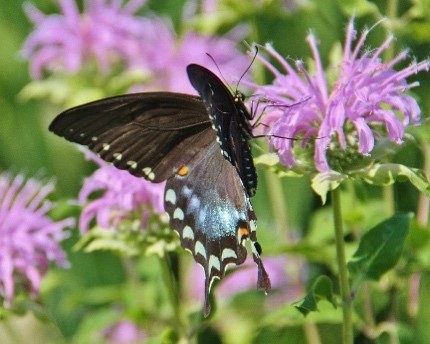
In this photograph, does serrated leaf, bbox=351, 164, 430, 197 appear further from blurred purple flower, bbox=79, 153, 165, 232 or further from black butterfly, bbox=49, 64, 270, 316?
blurred purple flower, bbox=79, 153, 165, 232

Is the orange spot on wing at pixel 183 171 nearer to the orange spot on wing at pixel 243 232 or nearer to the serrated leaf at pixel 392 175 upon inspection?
the orange spot on wing at pixel 243 232

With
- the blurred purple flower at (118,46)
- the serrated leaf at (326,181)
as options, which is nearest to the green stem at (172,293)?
the serrated leaf at (326,181)

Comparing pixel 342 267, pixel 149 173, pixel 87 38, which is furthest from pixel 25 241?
pixel 87 38

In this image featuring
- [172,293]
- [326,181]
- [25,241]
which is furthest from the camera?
[25,241]

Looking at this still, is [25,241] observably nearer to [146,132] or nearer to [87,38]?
[146,132]

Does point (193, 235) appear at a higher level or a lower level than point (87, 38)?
lower

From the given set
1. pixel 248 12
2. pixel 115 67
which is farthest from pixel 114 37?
pixel 248 12
